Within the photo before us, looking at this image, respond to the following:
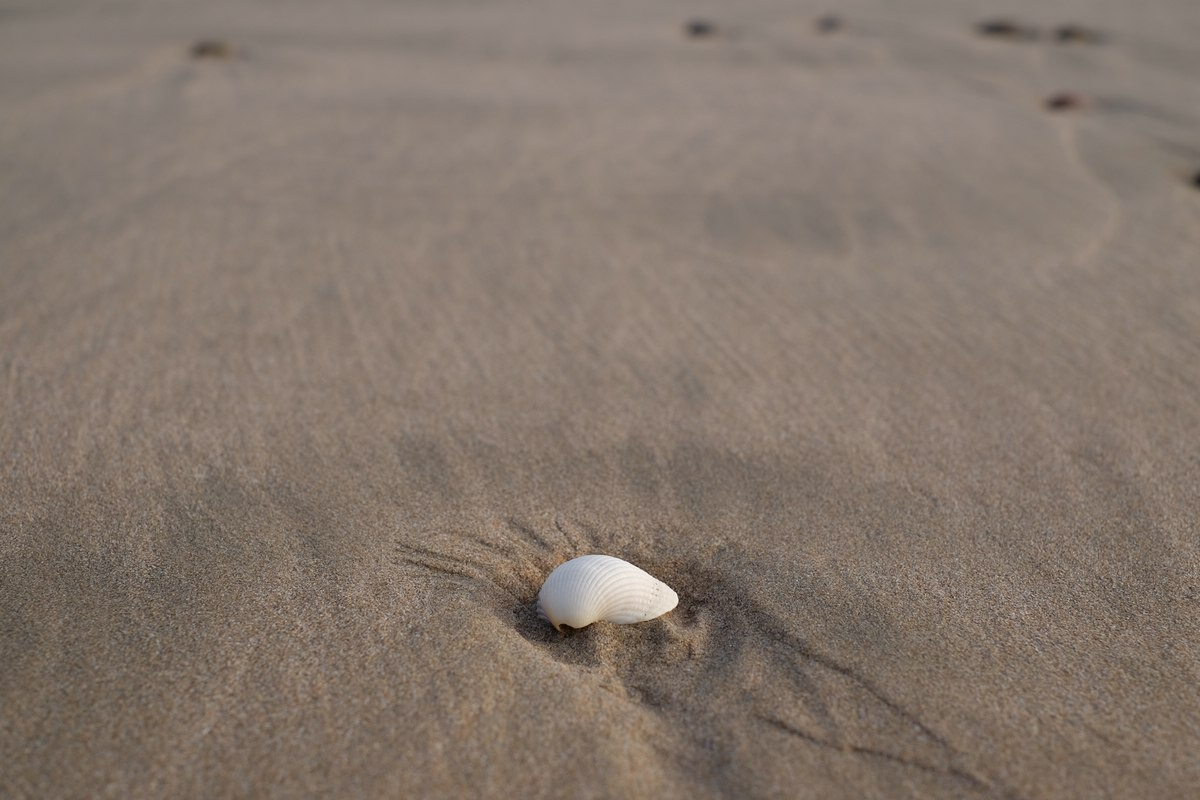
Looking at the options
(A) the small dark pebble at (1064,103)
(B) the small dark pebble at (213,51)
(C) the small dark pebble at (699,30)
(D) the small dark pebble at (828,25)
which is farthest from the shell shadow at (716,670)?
(D) the small dark pebble at (828,25)

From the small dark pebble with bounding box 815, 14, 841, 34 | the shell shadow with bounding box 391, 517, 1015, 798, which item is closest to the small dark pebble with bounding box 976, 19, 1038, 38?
the small dark pebble with bounding box 815, 14, 841, 34

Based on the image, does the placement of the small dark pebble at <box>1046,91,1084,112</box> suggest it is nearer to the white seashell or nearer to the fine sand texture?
the fine sand texture

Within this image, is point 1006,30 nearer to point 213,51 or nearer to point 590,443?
point 213,51

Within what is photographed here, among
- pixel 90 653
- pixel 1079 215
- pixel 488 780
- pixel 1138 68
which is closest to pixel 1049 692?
pixel 488 780

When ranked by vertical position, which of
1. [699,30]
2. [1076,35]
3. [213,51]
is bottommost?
[1076,35]

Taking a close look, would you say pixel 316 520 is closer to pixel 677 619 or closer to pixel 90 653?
pixel 90 653

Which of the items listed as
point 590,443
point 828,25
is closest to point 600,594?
point 590,443
